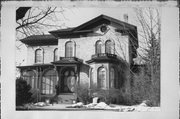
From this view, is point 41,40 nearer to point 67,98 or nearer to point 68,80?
point 68,80

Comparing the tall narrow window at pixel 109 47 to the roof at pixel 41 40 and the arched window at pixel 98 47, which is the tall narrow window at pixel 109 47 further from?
the roof at pixel 41 40

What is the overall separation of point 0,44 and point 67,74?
1.05m

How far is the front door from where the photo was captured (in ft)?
15.9

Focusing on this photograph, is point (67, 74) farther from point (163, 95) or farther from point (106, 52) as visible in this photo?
point (163, 95)

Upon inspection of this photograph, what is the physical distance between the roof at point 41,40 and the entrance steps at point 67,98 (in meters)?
0.76

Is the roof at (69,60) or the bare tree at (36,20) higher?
the bare tree at (36,20)

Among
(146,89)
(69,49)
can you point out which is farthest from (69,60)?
(146,89)

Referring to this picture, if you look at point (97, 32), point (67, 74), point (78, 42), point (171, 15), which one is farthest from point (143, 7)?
point (67, 74)

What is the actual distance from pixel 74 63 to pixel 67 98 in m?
0.51

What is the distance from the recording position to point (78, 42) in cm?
492

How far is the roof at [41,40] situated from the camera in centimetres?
485

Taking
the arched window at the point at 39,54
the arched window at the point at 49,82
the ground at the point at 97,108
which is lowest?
the ground at the point at 97,108

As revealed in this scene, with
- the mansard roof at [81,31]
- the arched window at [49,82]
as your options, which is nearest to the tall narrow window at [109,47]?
the mansard roof at [81,31]

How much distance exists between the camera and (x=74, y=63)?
4.86 metres
